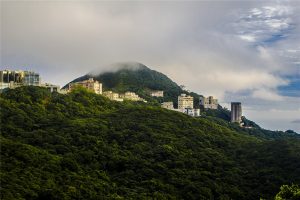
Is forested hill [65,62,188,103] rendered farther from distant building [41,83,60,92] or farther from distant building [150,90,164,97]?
distant building [41,83,60,92]

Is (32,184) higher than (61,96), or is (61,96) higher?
(61,96)

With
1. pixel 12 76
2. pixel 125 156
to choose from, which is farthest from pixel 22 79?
pixel 125 156

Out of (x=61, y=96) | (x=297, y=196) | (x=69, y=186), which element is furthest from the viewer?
(x=61, y=96)

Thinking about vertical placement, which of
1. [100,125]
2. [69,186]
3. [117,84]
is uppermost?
[117,84]

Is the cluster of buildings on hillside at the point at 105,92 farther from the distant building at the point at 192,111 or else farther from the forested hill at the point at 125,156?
the forested hill at the point at 125,156

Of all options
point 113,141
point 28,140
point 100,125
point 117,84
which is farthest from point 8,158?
point 117,84

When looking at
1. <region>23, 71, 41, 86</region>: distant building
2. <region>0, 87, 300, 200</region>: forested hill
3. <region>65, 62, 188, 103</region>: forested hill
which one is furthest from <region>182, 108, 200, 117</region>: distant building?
<region>0, 87, 300, 200</region>: forested hill

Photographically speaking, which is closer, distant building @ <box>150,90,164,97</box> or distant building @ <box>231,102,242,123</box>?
distant building @ <box>231,102,242,123</box>

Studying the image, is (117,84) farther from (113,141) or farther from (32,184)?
(32,184)
